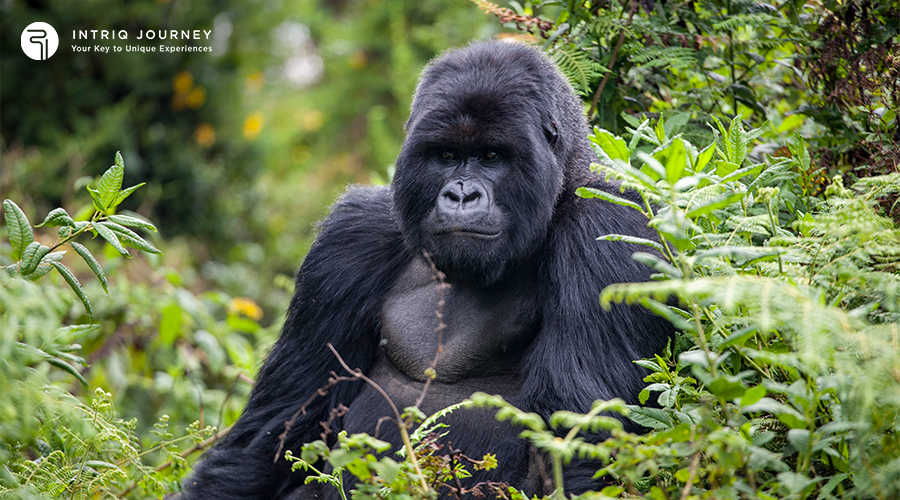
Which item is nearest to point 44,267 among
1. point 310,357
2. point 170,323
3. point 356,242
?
point 310,357

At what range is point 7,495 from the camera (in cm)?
198

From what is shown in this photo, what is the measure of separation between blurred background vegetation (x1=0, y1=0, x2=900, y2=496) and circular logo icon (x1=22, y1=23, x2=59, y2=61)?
5.5 inches

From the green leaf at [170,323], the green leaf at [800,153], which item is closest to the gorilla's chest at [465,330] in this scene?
the green leaf at [800,153]

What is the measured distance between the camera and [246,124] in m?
8.77

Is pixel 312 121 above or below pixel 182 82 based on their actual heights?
below

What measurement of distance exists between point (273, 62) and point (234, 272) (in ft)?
10.0

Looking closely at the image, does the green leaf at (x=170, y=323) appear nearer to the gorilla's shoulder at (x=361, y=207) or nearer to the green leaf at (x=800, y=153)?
the gorilla's shoulder at (x=361, y=207)

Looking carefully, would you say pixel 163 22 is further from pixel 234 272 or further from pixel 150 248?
pixel 150 248

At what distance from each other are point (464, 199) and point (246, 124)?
258 inches

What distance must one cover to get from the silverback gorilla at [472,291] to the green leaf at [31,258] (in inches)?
40.2

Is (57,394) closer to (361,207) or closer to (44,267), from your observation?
(44,267)

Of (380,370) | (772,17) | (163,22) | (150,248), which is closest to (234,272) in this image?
(163,22)

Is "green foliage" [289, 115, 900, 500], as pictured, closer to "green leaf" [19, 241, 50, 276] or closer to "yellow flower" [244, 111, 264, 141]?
"green leaf" [19, 241, 50, 276]

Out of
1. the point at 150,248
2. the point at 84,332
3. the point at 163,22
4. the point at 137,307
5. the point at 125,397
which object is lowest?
the point at 125,397
